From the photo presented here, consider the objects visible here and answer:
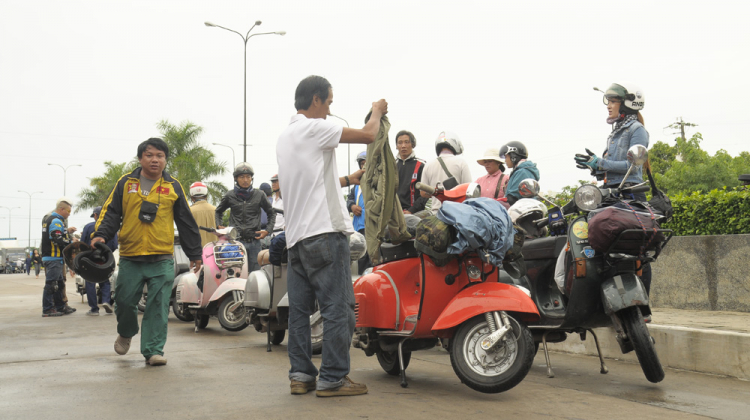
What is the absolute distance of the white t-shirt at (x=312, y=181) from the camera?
4867 millimetres

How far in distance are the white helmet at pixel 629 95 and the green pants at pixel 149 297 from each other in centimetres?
416

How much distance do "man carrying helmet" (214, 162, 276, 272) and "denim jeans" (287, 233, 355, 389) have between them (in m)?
5.01

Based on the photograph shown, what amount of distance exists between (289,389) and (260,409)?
29.0 inches

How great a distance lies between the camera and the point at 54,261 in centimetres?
1316

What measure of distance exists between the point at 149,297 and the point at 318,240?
8.46 ft

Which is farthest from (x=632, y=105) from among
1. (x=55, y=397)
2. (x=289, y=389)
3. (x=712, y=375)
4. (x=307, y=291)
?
(x=55, y=397)

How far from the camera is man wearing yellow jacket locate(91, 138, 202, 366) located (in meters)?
6.60

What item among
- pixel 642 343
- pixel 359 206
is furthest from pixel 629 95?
pixel 359 206

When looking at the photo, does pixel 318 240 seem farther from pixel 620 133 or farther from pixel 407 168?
pixel 407 168

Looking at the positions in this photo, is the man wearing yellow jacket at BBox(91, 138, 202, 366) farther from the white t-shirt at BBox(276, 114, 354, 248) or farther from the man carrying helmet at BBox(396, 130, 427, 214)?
the man carrying helmet at BBox(396, 130, 427, 214)

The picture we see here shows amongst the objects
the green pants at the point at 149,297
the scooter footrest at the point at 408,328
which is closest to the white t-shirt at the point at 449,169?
the scooter footrest at the point at 408,328

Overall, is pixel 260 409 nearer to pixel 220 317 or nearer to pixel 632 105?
pixel 632 105

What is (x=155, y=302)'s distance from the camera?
21.8 feet

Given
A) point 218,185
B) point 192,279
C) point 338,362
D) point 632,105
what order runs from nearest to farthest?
point 338,362
point 632,105
point 192,279
point 218,185
